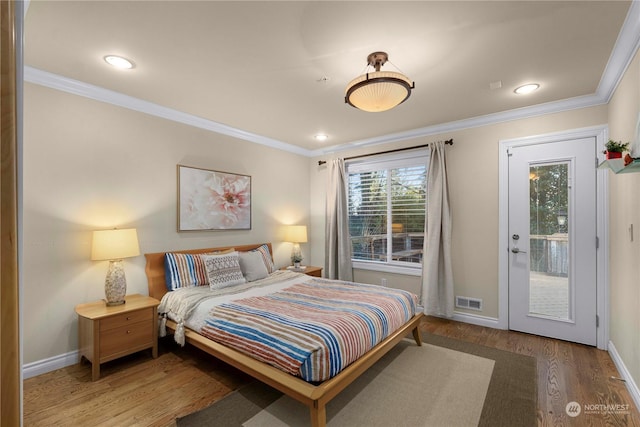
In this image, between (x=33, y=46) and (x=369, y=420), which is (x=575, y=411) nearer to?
(x=369, y=420)

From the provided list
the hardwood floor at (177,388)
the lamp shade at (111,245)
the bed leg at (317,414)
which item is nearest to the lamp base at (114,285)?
the lamp shade at (111,245)

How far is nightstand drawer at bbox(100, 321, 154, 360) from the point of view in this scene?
256cm

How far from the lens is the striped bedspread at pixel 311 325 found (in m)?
1.98

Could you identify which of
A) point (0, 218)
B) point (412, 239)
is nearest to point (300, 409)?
point (0, 218)

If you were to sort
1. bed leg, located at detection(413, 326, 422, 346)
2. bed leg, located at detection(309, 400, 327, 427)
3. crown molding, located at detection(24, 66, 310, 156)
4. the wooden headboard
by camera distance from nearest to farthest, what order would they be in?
1. bed leg, located at detection(309, 400, 327, 427)
2. crown molding, located at detection(24, 66, 310, 156)
3. bed leg, located at detection(413, 326, 422, 346)
4. the wooden headboard

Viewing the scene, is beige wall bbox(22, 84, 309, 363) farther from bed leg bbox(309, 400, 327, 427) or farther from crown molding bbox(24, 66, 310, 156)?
bed leg bbox(309, 400, 327, 427)

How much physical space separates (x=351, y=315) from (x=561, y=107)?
3141 millimetres

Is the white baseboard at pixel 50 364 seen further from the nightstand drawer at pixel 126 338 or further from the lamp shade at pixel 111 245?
the lamp shade at pixel 111 245

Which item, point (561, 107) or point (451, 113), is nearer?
point (561, 107)

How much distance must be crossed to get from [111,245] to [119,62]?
154 cm

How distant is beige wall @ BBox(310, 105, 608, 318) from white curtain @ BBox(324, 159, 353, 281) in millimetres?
1535

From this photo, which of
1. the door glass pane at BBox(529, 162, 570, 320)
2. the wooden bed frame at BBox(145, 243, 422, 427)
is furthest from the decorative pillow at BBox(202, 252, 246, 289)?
the door glass pane at BBox(529, 162, 570, 320)

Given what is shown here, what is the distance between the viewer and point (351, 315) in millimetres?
2424

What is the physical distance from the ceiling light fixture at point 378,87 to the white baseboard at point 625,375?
2.65 meters
